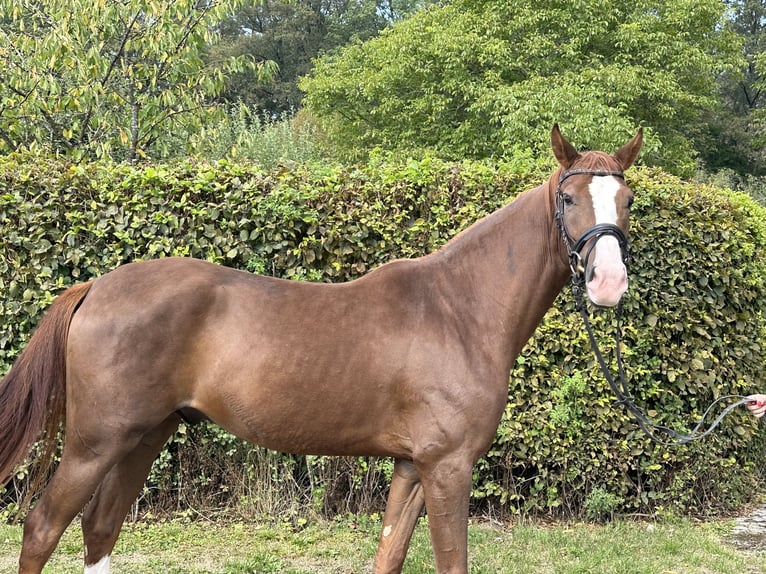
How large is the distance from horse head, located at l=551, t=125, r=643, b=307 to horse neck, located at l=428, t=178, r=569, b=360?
15 cm

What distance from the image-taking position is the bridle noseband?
2.51 m

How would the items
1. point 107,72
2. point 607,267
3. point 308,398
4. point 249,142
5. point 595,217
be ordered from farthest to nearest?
point 249,142
point 107,72
point 308,398
point 595,217
point 607,267

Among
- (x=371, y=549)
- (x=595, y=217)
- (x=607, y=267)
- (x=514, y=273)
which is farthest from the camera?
(x=371, y=549)

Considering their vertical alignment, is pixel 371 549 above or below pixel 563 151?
below

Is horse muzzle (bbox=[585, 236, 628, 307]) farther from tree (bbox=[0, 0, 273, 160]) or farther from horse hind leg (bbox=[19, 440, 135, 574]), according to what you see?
tree (bbox=[0, 0, 273, 160])

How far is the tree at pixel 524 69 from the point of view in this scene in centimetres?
1650

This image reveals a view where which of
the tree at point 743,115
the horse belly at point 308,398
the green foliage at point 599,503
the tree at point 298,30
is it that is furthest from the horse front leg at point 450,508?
the tree at point 298,30

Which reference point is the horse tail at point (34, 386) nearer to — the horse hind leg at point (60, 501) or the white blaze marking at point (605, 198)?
the horse hind leg at point (60, 501)

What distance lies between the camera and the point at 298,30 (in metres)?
39.8

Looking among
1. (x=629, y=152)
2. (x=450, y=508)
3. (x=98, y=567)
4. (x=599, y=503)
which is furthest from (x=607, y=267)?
(x=599, y=503)

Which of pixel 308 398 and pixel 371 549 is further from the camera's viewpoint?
pixel 371 549

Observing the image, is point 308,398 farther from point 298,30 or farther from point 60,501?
point 298,30

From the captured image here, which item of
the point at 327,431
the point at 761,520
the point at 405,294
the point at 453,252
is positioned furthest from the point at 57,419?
the point at 761,520

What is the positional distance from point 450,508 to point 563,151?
1612mm
